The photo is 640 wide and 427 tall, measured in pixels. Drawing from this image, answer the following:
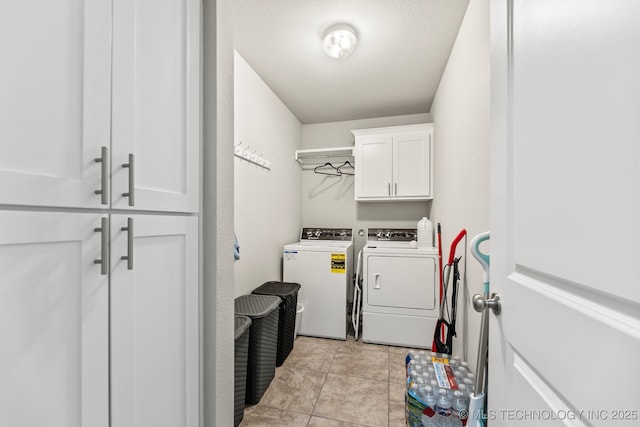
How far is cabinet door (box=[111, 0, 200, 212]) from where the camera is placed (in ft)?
2.40

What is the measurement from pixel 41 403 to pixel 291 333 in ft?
6.70

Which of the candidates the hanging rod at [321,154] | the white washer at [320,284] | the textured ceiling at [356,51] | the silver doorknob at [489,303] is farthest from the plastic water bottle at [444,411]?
the hanging rod at [321,154]

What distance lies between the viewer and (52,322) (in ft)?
1.96

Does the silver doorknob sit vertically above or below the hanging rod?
below

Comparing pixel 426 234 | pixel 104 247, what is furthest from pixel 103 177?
pixel 426 234

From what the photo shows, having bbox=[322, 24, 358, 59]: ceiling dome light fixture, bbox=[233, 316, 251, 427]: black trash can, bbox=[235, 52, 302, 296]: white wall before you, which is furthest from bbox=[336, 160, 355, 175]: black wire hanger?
bbox=[233, 316, 251, 427]: black trash can

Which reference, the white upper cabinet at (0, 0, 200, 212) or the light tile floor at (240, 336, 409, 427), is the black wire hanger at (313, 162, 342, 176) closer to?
the light tile floor at (240, 336, 409, 427)

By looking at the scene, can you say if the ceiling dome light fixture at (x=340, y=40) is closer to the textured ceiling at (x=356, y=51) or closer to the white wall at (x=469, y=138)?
the textured ceiling at (x=356, y=51)

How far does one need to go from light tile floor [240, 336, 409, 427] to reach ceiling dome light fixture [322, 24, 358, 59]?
98.5 inches

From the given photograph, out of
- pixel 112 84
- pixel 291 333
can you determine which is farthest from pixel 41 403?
pixel 291 333

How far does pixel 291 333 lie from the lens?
8.10 ft

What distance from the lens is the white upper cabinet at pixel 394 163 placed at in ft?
10.1

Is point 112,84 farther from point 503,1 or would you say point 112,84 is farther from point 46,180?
point 503,1

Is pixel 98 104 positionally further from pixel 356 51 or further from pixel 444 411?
pixel 356 51
